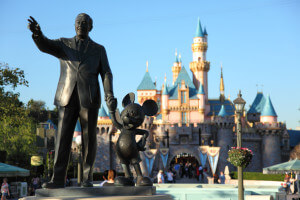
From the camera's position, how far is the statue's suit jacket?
5082mm

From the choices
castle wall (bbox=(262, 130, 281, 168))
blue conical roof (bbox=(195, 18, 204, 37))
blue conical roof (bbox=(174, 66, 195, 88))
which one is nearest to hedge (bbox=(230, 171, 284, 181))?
castle wall (bbox=(262, 130, 281, 168))

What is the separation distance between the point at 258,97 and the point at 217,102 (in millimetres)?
5056

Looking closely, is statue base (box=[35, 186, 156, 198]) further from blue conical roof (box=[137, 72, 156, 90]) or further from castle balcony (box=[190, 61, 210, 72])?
blue conical roof (box=[137, 72, 156, 90])

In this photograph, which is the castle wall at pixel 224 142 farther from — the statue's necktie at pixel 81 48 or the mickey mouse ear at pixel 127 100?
the statue's necktie at pixel 81 48

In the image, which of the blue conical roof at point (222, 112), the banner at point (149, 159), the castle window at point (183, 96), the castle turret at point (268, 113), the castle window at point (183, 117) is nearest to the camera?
the banner at point (149, 159)

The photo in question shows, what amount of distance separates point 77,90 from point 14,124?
15414 millimetres

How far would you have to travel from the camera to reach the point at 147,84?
51844 mm

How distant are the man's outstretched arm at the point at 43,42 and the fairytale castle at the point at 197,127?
111ft

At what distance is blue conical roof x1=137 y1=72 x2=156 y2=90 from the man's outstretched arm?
46.2 meters

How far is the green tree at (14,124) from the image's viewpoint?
1870cm

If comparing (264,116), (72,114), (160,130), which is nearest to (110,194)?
(72,114)

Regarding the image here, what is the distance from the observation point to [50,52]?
5.18 metres

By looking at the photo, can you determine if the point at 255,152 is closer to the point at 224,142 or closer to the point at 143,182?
the point at 224,142

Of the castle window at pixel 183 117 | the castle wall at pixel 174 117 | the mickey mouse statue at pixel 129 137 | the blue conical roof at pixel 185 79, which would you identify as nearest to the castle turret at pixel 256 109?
the blue conical roof at pixel 185 79
